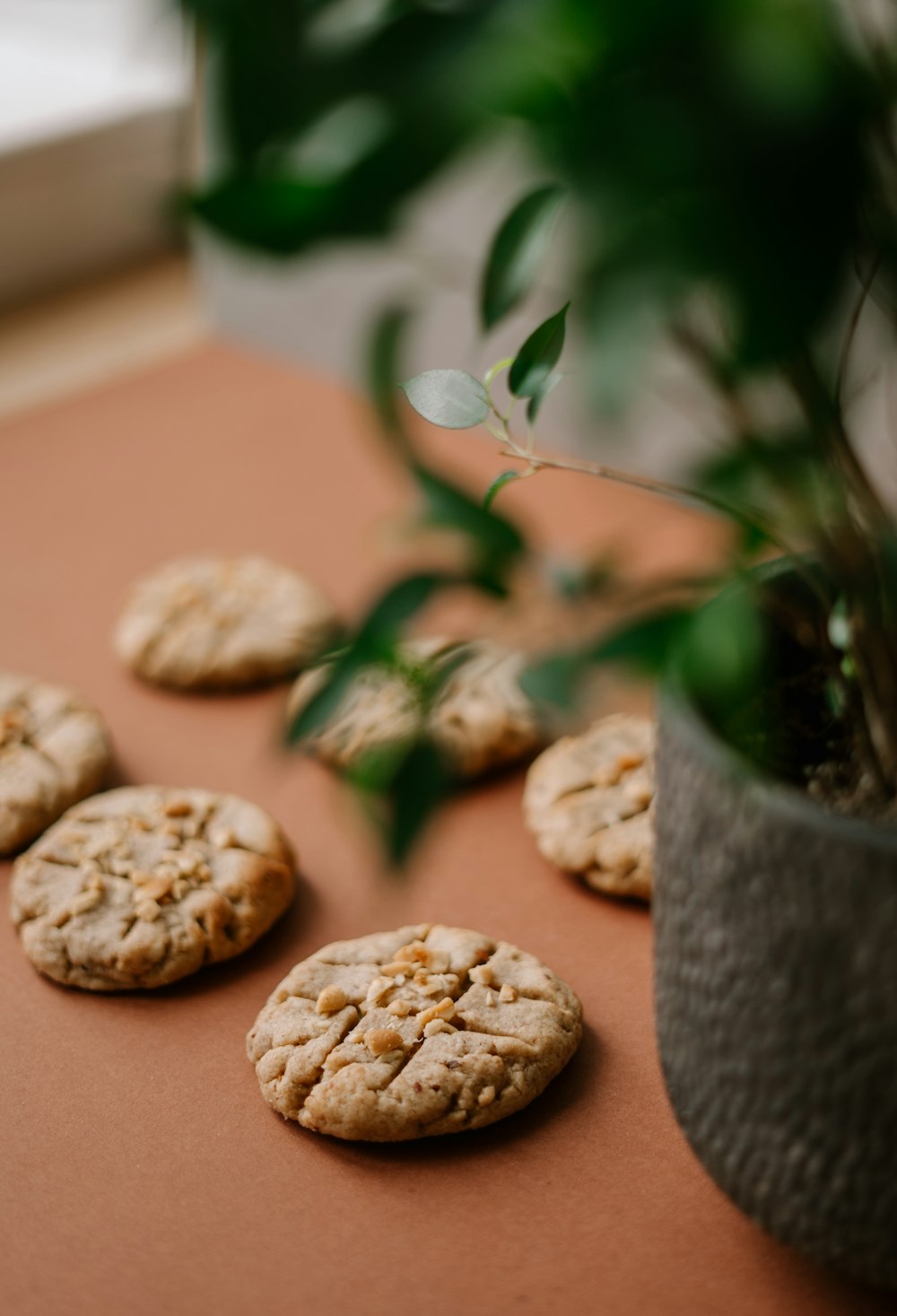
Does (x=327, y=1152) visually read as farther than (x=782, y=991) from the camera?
Yes

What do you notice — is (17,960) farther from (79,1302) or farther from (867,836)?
(867,836)

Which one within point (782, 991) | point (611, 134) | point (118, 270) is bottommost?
point (118, 270)

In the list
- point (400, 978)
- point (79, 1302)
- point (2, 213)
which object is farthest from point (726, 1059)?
point (2, 213)

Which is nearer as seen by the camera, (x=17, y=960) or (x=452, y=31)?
(x=452, y=31)

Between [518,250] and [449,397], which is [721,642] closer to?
[518,250]

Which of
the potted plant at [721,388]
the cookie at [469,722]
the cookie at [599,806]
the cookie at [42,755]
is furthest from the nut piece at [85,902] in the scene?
the potted plant at [721,388]

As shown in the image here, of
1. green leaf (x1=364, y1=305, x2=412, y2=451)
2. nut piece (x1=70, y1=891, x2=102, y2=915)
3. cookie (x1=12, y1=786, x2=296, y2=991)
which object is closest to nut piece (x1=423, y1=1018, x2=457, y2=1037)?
cookie (x1=12, y1=786, x2=296, y2=991)

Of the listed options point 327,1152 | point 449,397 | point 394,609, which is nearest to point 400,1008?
point 327,1152
